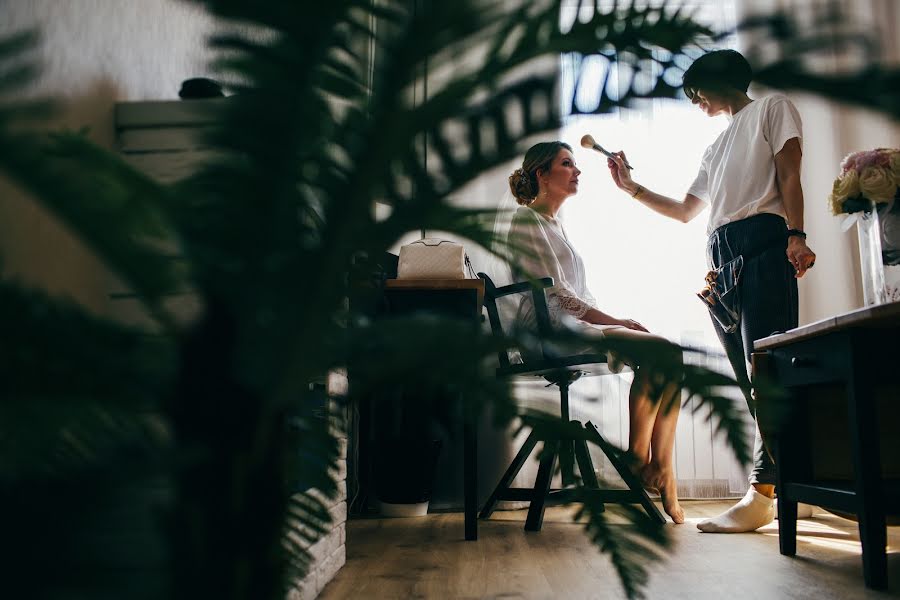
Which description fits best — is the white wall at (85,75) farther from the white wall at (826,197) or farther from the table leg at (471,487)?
the white wall at (826,197)

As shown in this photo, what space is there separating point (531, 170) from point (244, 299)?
2.97 meters

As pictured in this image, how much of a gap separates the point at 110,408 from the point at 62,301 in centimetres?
5

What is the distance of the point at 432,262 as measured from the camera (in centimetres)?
275

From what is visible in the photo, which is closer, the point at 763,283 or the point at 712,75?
the point at 712,75

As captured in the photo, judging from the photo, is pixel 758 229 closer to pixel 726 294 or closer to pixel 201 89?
pixel 726 294

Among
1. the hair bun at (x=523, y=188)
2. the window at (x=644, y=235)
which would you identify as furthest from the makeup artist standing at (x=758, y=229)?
the window at (x=644, y=235)

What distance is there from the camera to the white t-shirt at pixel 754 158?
2482 mm

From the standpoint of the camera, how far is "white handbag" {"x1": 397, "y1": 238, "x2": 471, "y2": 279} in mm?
2734

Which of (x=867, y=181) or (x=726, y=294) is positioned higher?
(x=867, y=181)

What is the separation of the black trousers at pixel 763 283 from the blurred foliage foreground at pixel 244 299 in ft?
7.26

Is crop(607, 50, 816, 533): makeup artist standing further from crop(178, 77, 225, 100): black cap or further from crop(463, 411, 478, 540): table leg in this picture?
crop(178, 77, 225, 100): black cap

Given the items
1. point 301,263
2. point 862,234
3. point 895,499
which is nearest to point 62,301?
point 301,263

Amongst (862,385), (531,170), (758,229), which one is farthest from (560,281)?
(862,385)

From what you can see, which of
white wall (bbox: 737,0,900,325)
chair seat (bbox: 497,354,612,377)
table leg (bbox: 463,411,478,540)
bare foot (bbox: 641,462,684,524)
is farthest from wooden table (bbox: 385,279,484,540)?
white wall (bbox: 737,0,900,325)
